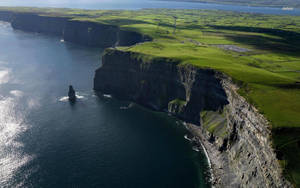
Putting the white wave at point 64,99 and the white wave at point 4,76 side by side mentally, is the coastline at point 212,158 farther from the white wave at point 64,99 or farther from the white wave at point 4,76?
the white wave at point 4,76

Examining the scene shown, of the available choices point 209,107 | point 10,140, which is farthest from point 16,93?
point 209,107

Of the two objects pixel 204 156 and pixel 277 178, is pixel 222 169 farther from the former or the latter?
pixel 277 178

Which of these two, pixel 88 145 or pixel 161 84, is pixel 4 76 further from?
pixel 161 84

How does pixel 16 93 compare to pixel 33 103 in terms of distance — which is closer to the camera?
pixel 33 103

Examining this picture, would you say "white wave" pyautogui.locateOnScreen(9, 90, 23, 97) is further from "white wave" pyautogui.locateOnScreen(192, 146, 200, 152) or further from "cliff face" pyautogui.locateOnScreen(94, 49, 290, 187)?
"white wave" pyautogui.locateOnScreen(192, 146, 200, 152)

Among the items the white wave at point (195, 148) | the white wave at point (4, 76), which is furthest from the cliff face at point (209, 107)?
the white wave at point (4, 76)

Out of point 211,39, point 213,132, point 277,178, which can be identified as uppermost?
point 211,39

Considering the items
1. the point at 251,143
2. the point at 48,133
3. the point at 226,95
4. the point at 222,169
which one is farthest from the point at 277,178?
the point at 48,133

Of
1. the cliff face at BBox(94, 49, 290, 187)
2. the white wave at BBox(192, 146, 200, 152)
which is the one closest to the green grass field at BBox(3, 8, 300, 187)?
the cliff face at BBox(94, 49, 290, 187)
